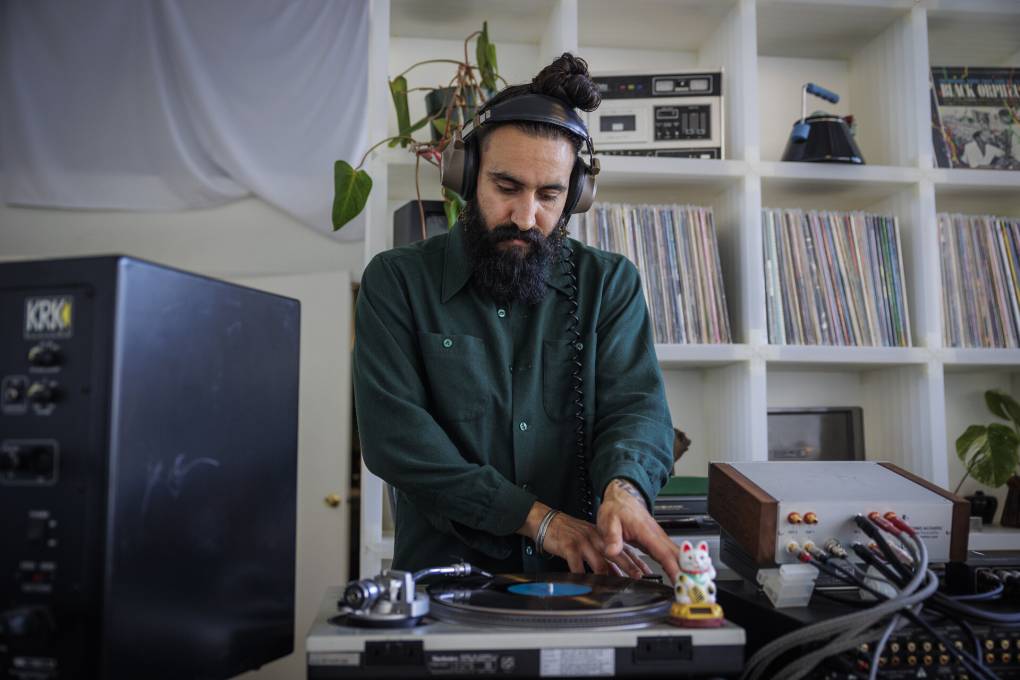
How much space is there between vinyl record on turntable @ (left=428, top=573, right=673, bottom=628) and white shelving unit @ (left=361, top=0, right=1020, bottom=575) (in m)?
1.20

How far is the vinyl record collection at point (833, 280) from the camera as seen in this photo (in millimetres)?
2518

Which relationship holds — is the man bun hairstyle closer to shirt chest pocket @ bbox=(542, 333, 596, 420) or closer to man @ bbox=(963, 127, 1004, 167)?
shirt chest pocket @ bbox=(542, 333, 596, 420)

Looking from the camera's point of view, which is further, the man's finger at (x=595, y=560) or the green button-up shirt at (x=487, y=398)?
the green button-up shirt at (x=487, y=398)

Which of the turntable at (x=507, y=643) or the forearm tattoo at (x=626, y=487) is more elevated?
the forearm tattoo at (x=626, y=487)

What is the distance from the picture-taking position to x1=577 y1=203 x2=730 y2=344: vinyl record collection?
248 cm

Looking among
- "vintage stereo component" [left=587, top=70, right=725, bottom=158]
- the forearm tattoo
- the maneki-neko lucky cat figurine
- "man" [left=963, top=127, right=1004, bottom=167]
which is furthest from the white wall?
the maneki-neko lucky cat figurine

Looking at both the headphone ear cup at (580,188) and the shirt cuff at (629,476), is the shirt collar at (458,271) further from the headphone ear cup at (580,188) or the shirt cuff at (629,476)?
the shirt cuff at (629,476)

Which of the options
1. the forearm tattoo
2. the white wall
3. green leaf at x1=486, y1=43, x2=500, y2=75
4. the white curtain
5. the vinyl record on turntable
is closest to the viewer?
the vinyl record on turntable

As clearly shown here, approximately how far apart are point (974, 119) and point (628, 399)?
1.88 meters

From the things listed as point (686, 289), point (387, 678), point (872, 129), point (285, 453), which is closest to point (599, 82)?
point (686, 289)

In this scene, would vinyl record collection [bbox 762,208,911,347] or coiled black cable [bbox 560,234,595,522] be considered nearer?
coiled black cable [bbox 560,234,595,522]

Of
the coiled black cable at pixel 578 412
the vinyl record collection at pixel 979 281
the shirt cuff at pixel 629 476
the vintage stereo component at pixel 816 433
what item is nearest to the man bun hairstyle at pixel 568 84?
the coiled black cable at pixel 578 412

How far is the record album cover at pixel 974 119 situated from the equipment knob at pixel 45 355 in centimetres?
258

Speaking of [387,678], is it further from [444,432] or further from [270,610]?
[444,432]
